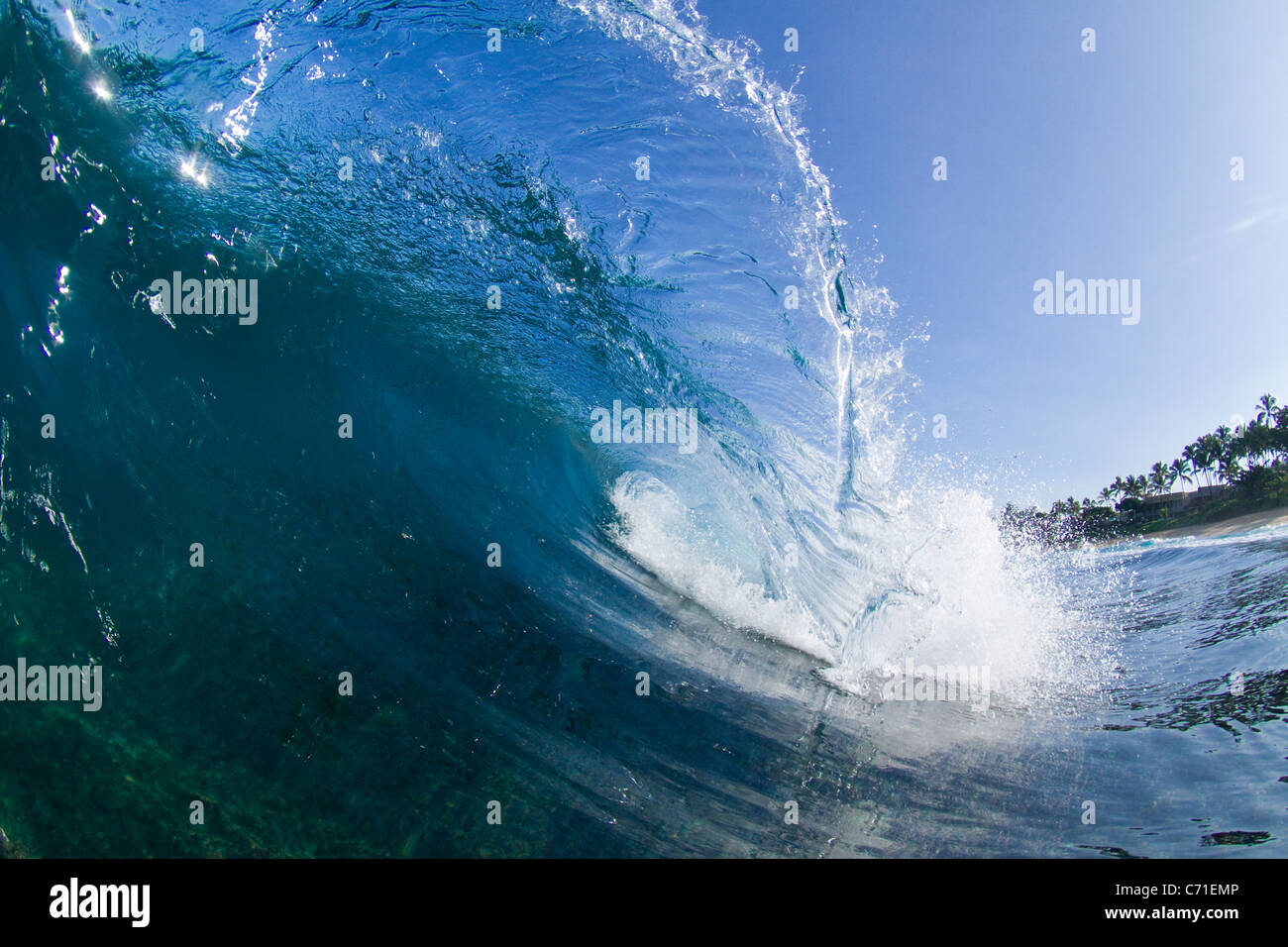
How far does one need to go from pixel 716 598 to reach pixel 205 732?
5.06m

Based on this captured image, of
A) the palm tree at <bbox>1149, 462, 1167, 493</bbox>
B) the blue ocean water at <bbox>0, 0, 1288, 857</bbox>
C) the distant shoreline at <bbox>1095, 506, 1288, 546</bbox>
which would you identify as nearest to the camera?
the blue ocean water at <bbox>0, 0, 1288, 857</bbox>

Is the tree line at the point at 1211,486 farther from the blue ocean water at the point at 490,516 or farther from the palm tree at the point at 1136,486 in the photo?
the blue ocean water at the point at 490,516

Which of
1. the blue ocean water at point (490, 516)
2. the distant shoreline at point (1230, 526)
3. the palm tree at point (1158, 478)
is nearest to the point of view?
the blue ocean water at point (490, 516)

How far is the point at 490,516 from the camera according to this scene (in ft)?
23.7

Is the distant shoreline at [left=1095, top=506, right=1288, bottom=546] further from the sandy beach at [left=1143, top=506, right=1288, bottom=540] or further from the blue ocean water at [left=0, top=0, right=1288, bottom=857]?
the blue ocean water at [left=0, top=0, right=1288, bottom=857]

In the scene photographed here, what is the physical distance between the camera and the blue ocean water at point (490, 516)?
360 centimetres

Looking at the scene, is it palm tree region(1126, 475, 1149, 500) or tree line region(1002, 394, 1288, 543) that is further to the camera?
palm tree region(1126, 475, 1149, 500)

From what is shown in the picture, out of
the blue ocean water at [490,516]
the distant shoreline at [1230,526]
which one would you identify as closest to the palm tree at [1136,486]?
the distant shoreline at [1230,526]

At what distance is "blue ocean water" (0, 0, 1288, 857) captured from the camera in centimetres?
360

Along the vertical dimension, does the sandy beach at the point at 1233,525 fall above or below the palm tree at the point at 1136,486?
below

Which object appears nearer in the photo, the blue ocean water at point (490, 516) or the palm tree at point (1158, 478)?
the blue ocean water at point (490, 516)

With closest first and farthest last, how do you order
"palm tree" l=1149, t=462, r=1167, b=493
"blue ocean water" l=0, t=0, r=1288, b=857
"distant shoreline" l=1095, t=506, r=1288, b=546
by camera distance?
"blue ocean water" l=0, t=0, r=1288, b=857 < "distant shoreline" l=1095, t=506, r=1288, b=546 < "palm tree" l=1149, t=462, r=1167, b=493

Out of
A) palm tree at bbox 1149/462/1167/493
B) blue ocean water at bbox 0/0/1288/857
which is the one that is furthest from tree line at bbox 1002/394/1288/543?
blue ocean water at bbox 0/0/1288/857
